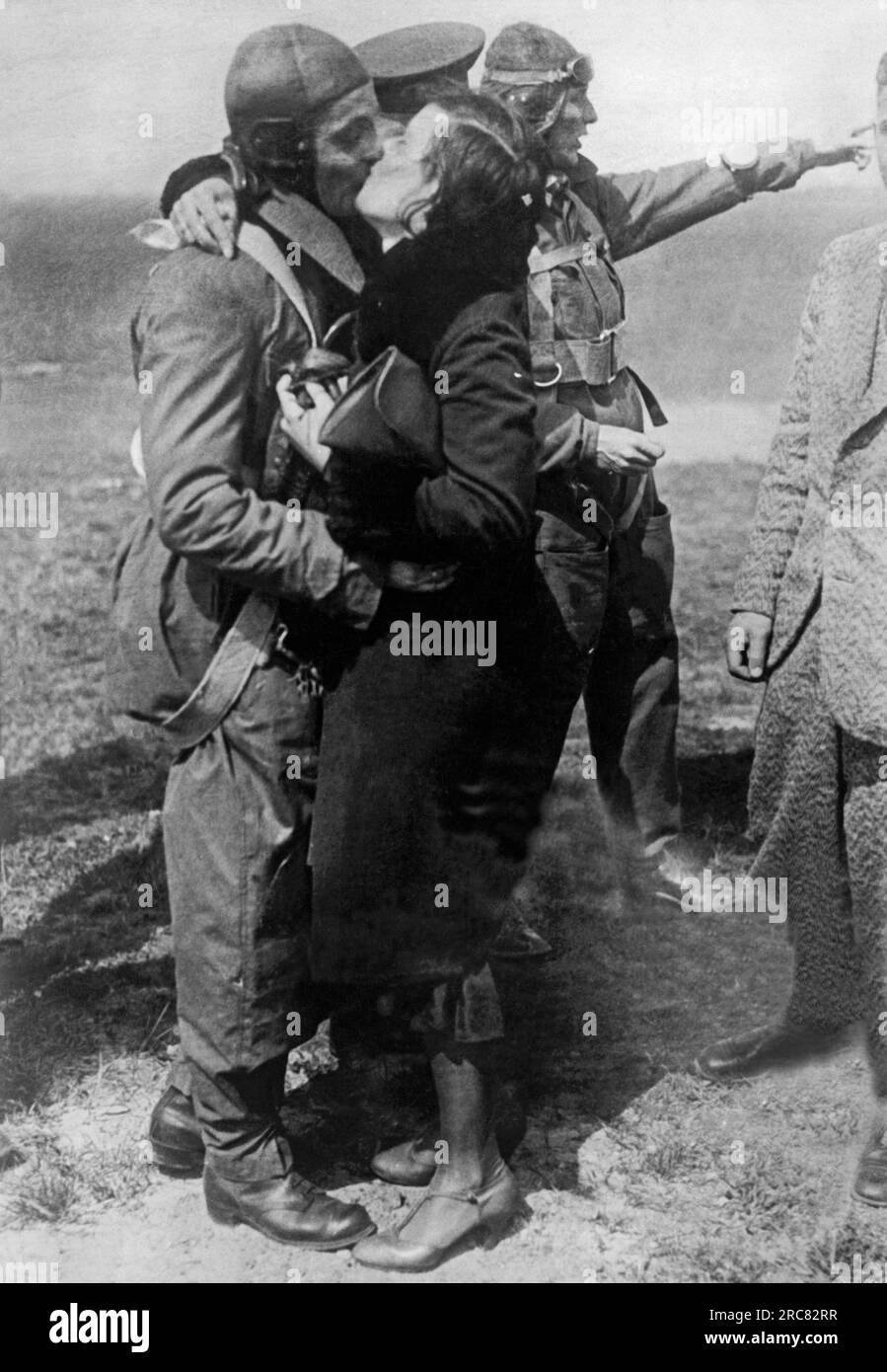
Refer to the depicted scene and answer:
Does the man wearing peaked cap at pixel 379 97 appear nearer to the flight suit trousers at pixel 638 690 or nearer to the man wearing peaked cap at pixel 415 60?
the man wearing peaked cap at pixel 415 60

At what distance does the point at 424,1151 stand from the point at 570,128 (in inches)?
92.4

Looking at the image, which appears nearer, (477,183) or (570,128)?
(477,183)

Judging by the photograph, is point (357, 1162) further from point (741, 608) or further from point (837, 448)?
point (837, 448)

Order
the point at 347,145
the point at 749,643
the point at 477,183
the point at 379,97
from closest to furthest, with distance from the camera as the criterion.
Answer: the point at 477,183 → the point at 347,145 → the point at 379,97 → the point at 749,643

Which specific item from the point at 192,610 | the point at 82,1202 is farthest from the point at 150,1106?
the point at 192,610

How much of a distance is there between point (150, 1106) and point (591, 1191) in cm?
101

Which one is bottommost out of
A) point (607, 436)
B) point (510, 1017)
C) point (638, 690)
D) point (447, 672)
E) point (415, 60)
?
point (510, 1017)

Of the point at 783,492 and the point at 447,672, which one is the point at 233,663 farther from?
the point at 783,492

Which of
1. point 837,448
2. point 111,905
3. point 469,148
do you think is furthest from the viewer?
point 111,905

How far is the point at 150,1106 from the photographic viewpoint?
12.3 ft

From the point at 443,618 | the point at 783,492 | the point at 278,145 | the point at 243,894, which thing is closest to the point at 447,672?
the point at 443,618

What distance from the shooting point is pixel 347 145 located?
3.06 metres

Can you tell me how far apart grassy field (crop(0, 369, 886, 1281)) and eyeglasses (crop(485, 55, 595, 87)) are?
34.4 inches

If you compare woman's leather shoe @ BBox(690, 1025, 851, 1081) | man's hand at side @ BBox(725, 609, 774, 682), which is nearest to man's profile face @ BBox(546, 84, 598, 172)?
man's hand at side @ BBox(725, 609, 774, 682)
